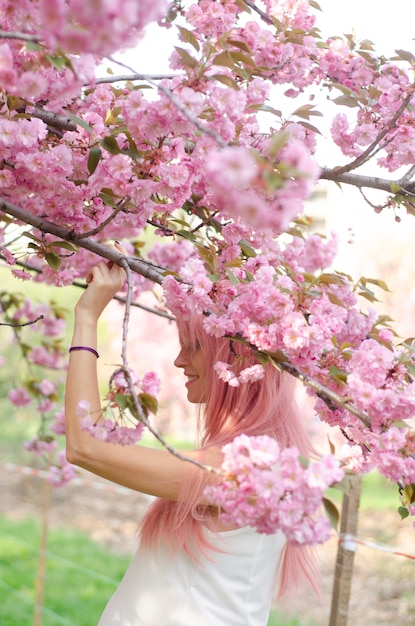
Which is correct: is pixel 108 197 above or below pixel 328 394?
above

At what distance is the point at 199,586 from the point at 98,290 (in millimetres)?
682

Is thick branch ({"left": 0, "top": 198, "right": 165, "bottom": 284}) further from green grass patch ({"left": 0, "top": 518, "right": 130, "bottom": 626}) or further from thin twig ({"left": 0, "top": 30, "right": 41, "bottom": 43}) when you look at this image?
green grass patch ({"left": 0, "top": 518, "right": 130, "bottom": 626})

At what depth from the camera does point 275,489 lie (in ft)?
3.74

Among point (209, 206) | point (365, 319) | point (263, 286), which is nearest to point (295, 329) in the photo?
point (263, 286)

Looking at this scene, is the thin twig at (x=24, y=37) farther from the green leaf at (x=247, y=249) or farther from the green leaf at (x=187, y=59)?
the green leaf at (x=247, y=249)

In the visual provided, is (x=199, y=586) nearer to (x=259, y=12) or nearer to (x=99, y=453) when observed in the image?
(x=99, y=453)

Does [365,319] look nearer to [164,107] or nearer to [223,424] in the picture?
[223,424]

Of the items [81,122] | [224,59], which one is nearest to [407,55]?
[224,59]

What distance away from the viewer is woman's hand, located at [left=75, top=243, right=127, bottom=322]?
1625mm

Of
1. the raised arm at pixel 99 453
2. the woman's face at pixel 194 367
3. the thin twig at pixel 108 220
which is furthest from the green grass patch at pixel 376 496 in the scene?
the thin twig at pixel 108 220

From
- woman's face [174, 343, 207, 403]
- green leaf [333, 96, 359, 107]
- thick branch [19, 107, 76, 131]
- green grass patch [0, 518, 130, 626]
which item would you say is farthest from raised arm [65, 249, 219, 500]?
green grass patch [0, 518, 130, 626]

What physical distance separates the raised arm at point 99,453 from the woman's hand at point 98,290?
1 centimetres

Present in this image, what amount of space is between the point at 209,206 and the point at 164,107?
22.8 inches

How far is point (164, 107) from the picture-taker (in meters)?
1.40
